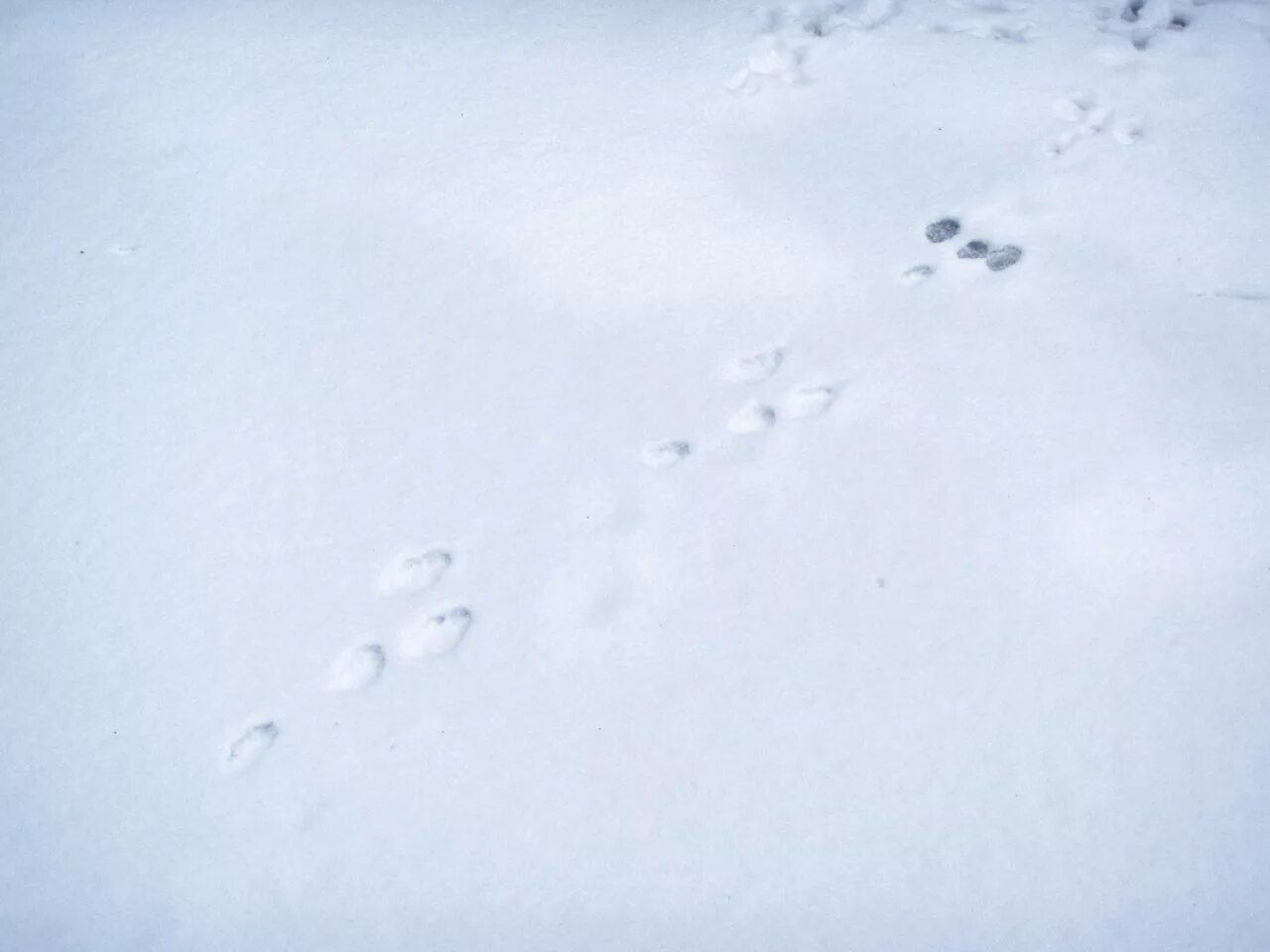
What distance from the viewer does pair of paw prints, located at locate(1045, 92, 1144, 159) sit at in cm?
152

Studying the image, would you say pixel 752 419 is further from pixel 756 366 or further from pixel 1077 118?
pixel 1077 118

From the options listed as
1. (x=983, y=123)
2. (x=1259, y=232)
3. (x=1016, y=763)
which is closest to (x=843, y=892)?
(x=1016, y=763)

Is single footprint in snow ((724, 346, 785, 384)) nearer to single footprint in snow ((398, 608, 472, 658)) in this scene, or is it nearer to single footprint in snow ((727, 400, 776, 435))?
single footprint in snow ((727, 400, 776, 435))

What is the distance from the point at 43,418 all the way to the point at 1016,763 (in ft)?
5.06

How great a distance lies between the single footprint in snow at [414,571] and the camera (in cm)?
121

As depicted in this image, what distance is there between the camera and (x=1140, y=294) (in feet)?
4.33

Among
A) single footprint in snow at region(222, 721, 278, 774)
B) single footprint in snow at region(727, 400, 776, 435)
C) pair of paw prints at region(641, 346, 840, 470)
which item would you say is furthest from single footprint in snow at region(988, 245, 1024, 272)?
single footprint in snow at region(222, 721, 278, 774)

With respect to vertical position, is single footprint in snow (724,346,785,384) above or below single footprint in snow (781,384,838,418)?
above

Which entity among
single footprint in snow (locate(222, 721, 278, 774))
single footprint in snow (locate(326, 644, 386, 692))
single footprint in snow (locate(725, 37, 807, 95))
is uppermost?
single footprint in snow (locate(725, 37, 807, 95))

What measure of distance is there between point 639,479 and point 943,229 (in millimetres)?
709

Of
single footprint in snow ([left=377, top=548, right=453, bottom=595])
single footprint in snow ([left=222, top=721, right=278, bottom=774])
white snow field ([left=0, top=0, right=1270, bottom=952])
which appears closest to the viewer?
white snow field ([left=0, top=0, right=1270, bottom=952])

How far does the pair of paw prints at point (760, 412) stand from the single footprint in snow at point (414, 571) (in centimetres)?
34

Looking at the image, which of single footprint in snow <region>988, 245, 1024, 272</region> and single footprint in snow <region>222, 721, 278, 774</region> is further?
single footprint in snow <region>988, 245, 1024, 272</region>

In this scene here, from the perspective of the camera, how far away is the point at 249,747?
3.59 ft
